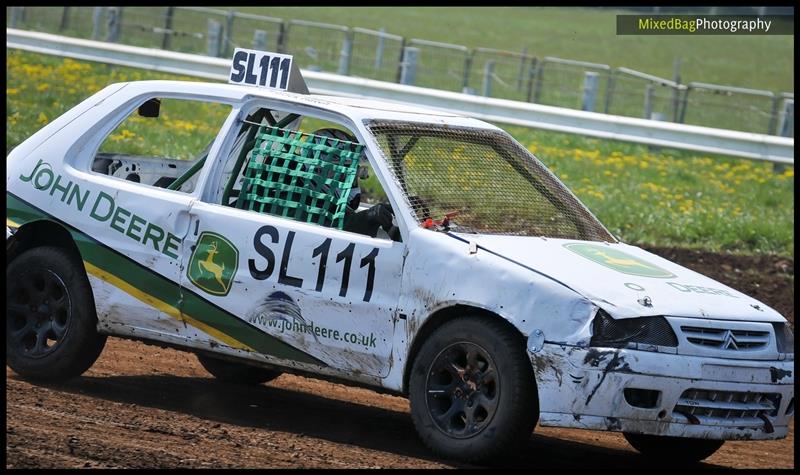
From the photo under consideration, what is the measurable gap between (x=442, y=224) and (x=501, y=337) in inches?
29.1

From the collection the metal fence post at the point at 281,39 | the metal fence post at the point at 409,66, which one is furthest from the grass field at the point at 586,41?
the metal fence post at the point at 409,66

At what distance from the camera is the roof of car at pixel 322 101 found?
276 inches

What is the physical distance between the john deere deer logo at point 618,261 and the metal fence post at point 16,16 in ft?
65.2

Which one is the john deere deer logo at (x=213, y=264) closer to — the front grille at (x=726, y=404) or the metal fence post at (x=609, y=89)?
the front grille at (x=726, y=404)

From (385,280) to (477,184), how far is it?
2.97 feet

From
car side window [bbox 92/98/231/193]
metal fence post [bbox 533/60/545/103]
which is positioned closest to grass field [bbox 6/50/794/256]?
car side window [bbox 92/98/231/193]

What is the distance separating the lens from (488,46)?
36.3 m

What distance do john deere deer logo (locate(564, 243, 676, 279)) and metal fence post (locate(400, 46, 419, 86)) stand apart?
13931mm

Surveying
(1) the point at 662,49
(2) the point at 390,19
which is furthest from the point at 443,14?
(1) the point at 662,49

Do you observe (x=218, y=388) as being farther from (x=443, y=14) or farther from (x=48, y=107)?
(x=443, y=14)

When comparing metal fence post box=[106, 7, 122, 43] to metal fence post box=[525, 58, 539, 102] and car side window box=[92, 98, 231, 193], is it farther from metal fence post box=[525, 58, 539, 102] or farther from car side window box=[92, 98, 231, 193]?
metal fence post box=[525, 58, 539, 102]

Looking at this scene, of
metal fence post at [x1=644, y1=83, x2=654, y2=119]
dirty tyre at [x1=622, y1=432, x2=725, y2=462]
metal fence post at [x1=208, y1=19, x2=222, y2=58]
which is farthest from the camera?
metal fence post at [x1=208, y1=19, x2=222, y2=58]

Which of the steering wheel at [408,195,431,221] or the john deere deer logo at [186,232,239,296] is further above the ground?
the steering wheel at [408,195,431,221]

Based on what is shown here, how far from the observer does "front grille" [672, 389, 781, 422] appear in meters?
5.96
